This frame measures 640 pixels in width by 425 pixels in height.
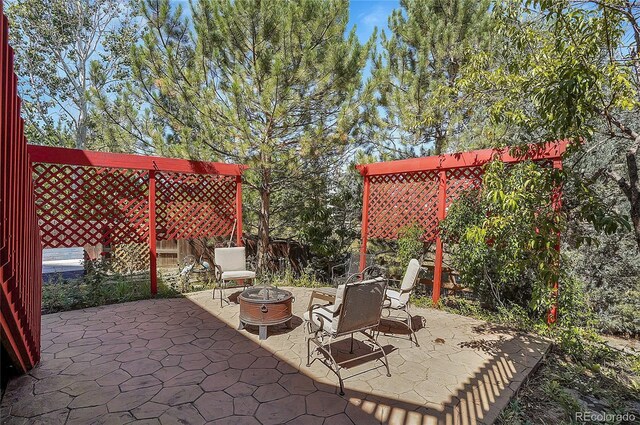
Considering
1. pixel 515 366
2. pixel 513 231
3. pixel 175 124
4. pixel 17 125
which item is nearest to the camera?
pixel 17 125

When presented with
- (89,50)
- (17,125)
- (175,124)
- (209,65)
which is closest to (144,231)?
(175,124)

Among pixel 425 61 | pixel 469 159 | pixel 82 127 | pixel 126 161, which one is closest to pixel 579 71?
pixel 469 159

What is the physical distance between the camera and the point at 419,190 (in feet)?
17.6

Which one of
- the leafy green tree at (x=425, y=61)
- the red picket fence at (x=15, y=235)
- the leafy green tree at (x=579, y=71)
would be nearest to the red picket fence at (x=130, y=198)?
the red picket fence at (x=15, y=235)

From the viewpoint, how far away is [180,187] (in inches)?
228

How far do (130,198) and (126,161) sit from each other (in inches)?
25.6

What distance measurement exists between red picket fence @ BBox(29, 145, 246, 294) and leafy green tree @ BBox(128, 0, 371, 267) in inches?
21.0

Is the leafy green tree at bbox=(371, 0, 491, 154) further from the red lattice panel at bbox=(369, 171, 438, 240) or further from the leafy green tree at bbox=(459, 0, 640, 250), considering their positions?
the leafy green tree at bbox=(459, 0, 640, 250)

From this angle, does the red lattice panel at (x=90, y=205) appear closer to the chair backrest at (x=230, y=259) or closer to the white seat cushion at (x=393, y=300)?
the chair backrest at (x=230, y=259)

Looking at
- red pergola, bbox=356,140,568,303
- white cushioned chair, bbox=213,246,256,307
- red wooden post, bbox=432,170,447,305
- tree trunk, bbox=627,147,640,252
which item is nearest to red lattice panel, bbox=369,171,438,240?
red pergola, bbox=356,140,568,303

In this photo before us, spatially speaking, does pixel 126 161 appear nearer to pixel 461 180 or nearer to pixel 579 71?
pixel 461 180

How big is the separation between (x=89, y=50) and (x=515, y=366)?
15463mm

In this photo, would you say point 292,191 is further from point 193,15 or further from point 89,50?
point 89,50

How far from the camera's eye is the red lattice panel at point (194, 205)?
563 cm
